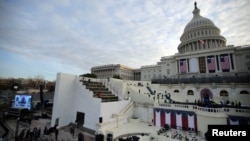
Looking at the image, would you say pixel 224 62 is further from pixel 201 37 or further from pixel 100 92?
pixel 100 92

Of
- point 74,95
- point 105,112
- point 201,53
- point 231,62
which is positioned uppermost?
point 201,53

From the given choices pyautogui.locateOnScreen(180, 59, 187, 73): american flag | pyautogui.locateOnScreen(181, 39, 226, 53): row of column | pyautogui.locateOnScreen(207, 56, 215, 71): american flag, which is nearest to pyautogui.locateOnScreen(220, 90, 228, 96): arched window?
pyautogui.locateOnScreen(207, 56, 215, 71): american flag

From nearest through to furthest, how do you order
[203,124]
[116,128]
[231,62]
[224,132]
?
[224,132] → [203,124] → [116,128] → [231,62]

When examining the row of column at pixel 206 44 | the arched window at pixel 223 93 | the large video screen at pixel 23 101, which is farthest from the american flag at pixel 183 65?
the large video screen at pixel 23 101

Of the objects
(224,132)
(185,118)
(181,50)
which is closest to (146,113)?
(185,118)

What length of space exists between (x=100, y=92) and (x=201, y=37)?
138 feet

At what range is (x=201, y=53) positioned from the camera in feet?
106

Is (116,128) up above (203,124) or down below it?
below

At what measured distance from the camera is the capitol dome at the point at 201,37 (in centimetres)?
4141

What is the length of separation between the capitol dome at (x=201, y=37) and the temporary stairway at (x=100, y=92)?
122ft

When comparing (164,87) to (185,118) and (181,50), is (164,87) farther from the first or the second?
(181,50)

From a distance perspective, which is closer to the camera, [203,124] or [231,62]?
[203,124]

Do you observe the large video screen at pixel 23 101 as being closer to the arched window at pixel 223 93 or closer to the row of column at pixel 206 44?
the arched window at pixel 223 93

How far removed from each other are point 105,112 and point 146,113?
21.4 feet
